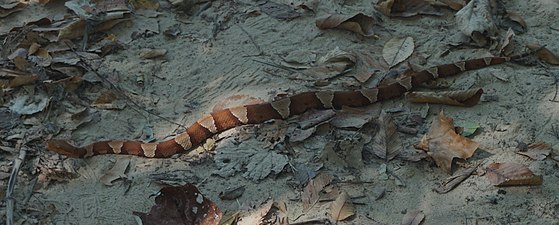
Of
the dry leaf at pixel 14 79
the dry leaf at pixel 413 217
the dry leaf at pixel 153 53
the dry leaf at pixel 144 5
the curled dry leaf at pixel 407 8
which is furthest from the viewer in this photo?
the dry leaf at pixel 144 5

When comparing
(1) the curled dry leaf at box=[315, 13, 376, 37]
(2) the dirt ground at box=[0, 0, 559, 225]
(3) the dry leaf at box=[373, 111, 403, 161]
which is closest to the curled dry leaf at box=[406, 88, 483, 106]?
(2) the dirt ground at box=[0, 0, 559, 225]

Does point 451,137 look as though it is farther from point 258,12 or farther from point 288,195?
point 258,12

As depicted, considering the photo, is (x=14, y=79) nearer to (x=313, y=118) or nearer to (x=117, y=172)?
(x=117, y=172)

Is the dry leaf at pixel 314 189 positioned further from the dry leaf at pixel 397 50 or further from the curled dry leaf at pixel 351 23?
the curled dry leaf at pixel 351 23

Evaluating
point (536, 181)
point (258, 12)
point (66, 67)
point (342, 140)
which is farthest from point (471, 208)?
point (66, 67)

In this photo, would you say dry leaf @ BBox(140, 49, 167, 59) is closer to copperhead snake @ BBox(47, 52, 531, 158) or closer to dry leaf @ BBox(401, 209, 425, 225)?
copperhead snake @ BBox(47, 52, 531, 158)

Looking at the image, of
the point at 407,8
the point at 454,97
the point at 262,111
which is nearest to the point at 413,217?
the point at 454,97

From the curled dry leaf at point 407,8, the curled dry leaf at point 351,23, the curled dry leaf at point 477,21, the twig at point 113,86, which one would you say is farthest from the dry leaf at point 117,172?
the curled dry leaf at point 477,21
